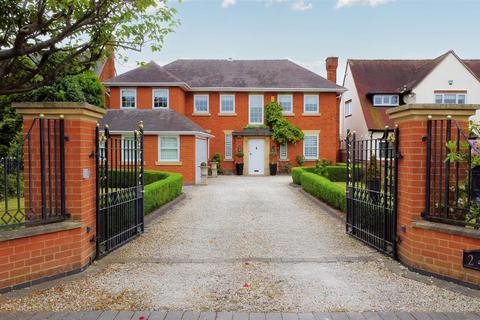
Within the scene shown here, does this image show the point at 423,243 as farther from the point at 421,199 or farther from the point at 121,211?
the point at 121,211

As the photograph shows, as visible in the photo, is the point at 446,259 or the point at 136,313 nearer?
the point at 136,313

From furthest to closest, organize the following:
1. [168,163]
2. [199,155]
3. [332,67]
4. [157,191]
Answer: [332,67] → [199,155] → [168,163] → [157,191]

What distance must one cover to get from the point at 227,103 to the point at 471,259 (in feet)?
74.5

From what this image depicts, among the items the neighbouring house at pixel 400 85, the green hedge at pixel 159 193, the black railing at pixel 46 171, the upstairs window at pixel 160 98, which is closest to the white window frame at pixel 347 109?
the neighbouring house at pixel 400 85

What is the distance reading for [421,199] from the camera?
18.6 ft

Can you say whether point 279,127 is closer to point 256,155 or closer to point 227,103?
point 256,155

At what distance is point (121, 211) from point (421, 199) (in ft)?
16.7

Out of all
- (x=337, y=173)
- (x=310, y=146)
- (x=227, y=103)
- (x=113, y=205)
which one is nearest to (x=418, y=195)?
(x=113, y=205)

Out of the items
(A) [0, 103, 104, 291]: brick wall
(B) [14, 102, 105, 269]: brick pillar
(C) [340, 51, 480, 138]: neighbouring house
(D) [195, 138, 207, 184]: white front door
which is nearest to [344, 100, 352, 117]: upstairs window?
(C) [340, 51, 480, 138]: neighbouring house

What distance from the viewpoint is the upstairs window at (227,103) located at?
87.6 ft

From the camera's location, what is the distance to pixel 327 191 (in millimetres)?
12055

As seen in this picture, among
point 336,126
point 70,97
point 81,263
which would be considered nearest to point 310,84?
point 336,126

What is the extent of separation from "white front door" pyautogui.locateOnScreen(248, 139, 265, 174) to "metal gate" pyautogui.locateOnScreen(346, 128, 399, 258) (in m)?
17.8

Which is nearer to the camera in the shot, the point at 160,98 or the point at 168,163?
the point at 168,163
